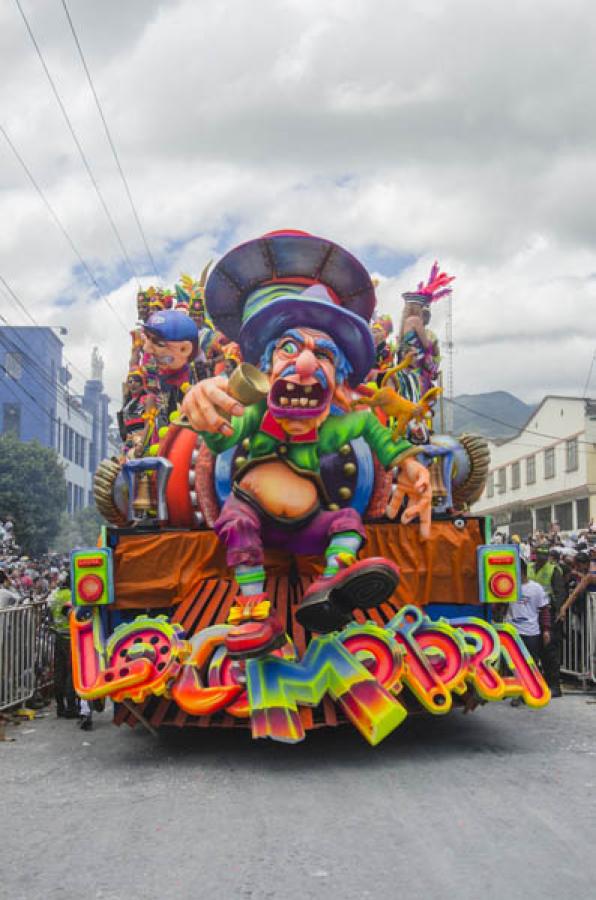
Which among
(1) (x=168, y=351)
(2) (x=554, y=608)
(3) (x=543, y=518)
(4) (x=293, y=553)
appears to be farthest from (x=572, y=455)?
(4) (x=293, y=553)

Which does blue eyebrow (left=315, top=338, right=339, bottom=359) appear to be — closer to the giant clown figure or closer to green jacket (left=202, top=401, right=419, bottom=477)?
the giant clown figure

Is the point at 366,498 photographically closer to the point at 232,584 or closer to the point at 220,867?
the point at 232,584

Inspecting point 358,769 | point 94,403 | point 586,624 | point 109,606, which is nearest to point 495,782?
point 358,769

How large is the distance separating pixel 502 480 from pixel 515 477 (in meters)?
2.54

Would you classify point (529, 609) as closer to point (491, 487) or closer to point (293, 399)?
point (293, 399)

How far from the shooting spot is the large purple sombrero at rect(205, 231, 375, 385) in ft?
22.2

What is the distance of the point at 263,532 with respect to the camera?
6.66 metres

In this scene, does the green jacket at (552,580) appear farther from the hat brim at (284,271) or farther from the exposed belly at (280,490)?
the exposed belly at (280,490)

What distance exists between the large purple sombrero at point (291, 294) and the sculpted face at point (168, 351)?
82cm

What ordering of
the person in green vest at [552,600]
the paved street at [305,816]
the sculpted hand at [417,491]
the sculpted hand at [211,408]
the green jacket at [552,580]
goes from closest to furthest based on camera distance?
the paved street at [305,816] < the sculpted hand at [211,408] < the sculpted hand at [417,491] < the person in green vest at [552,600] < the green jacket at [552,580]

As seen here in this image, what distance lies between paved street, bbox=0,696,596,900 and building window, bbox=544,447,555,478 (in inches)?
1351

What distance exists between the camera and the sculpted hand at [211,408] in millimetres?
6473

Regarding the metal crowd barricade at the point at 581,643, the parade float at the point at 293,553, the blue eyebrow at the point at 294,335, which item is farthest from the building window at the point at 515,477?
the blue eyebrow at the point at 294,335

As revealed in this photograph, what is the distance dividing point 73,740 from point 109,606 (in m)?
1.53
